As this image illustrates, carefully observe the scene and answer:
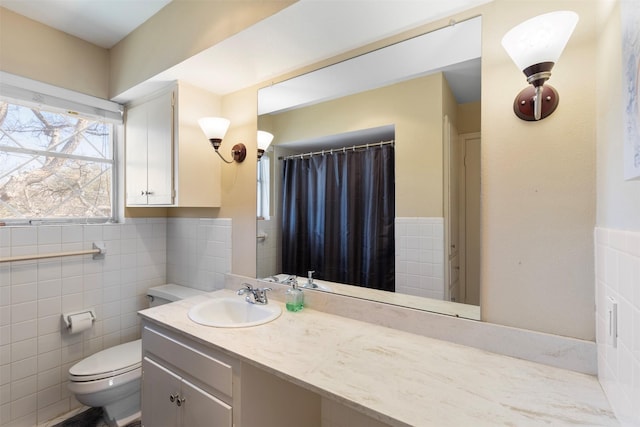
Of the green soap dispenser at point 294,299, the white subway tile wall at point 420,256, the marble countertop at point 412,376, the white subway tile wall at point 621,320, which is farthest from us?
the green soap dispenser at point 294,299

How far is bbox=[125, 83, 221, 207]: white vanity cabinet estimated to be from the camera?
5.87ft

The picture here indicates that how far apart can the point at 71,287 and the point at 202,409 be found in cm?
143

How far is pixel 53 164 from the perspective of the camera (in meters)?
1.94

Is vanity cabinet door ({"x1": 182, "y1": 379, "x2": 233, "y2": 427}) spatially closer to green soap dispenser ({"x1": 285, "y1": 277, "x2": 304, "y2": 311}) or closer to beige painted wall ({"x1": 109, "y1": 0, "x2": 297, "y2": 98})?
green soap dispenser ({"x1": 285, "y1": 277, "x2": 304, "y2": 311})

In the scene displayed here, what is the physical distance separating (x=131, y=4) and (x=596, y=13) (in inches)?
86.1

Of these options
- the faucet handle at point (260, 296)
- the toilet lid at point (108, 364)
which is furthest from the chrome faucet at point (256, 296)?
the toilet lid at point (108, 364)

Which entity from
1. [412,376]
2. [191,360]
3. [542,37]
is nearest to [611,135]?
Answer: [542,37]

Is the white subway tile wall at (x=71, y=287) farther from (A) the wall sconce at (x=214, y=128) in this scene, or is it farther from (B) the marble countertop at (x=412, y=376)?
(B) the marble countertop at (x=412, y=376)

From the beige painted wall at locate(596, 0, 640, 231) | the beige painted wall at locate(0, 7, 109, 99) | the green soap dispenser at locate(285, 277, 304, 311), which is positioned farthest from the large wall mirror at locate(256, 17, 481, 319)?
the beige painted wall at locate(0, 7, 109, 99)

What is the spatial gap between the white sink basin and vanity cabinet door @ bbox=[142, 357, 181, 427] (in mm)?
296

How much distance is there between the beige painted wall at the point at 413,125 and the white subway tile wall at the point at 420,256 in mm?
49

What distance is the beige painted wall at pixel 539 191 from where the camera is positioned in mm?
913

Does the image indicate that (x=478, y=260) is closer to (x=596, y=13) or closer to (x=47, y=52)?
(x=596, y=13)

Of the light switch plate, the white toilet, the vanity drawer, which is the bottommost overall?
the white toilet
